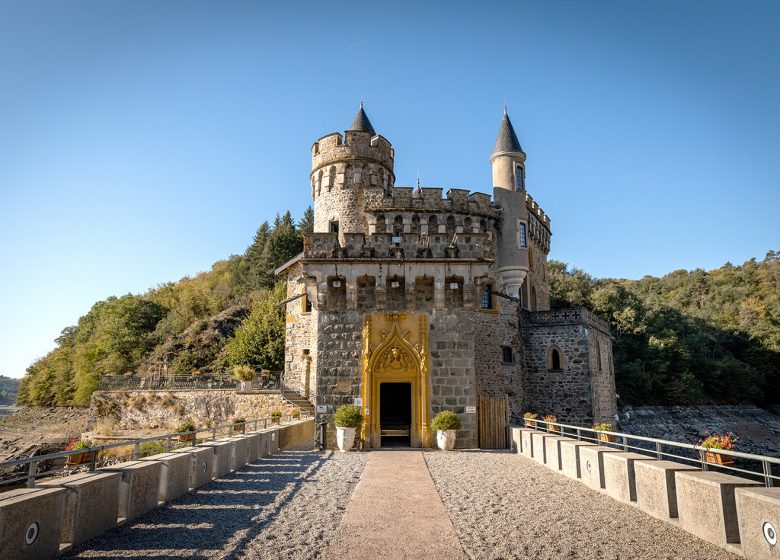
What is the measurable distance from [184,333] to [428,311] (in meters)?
33.1

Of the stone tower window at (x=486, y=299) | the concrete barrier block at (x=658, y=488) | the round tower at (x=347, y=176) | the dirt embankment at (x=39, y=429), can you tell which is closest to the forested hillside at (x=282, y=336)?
the dirt embankment at (x=39, y=429)

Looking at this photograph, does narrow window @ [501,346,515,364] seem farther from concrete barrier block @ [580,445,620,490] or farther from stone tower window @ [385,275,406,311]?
concrete barrier block @ [580,445,620,490]

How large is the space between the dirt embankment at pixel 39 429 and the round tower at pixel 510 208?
1231 inches

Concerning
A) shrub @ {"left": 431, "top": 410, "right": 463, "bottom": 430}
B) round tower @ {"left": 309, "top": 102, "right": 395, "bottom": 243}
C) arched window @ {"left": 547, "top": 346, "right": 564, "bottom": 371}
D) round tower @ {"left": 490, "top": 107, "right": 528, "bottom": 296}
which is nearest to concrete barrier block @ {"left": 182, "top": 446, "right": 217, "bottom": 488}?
shrub @ {"left": 431, "top": 410, "right": 463, "bottom": 430}

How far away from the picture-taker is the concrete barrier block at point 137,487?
21.5 feet

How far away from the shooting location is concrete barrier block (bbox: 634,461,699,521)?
6.62 m

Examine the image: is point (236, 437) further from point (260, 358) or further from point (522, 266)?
point (260, 358)

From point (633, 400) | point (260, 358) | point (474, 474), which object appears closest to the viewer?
point (474, 474)

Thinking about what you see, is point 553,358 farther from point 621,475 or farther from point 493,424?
point 621,475

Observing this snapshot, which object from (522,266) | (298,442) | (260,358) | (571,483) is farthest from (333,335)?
(260,358)

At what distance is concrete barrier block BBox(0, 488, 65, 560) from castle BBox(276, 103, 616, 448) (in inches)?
396

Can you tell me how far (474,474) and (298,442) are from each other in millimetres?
7678

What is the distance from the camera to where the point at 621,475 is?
7898mm

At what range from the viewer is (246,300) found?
46.1 meters
